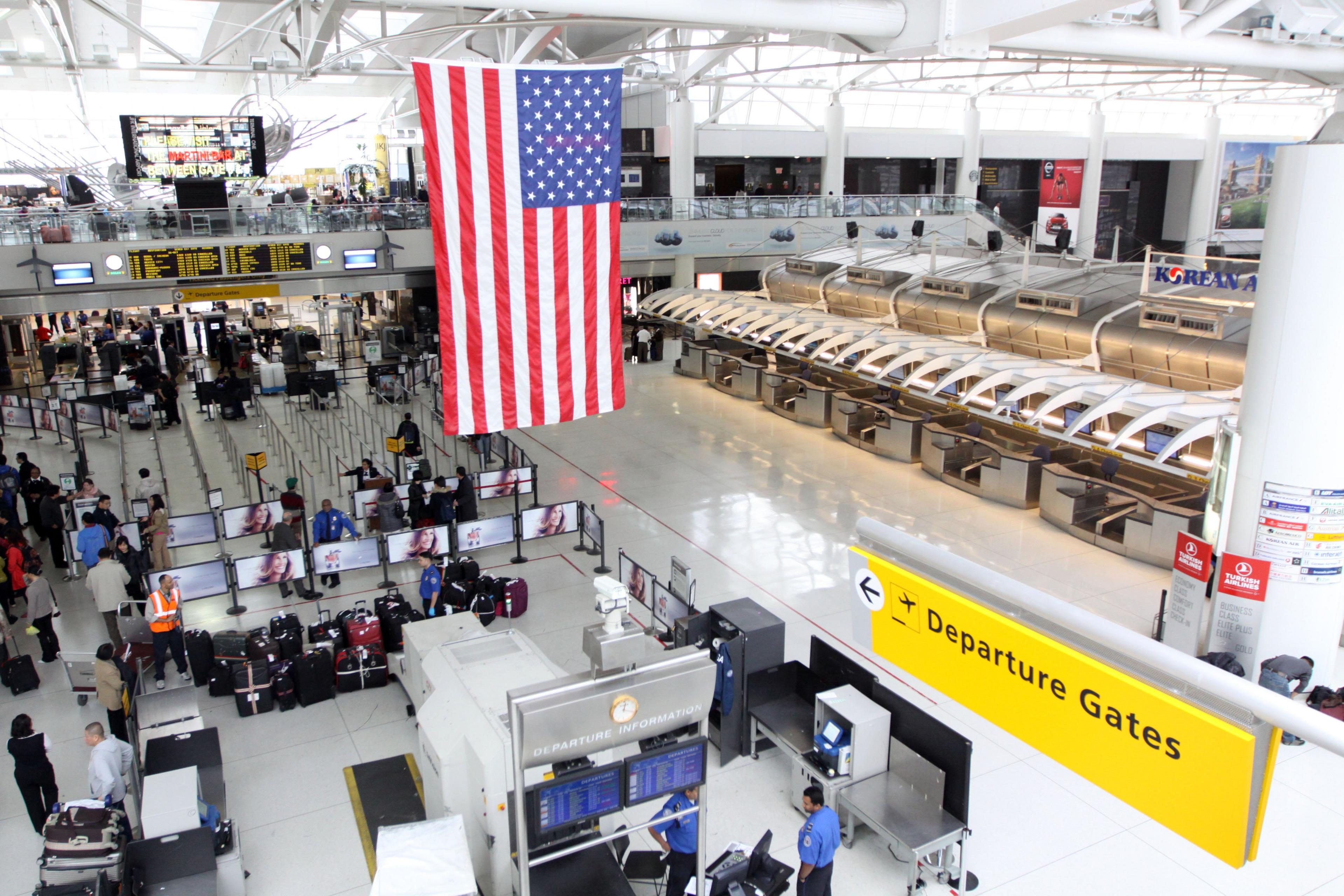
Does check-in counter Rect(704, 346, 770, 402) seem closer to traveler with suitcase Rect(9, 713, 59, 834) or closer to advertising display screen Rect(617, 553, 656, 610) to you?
advertising display screen Rect(617, 553, 656, 610)

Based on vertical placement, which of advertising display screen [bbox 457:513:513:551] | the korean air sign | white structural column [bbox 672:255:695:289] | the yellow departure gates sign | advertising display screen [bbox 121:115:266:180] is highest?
advertising display screen [bbox 121:115:266:180]

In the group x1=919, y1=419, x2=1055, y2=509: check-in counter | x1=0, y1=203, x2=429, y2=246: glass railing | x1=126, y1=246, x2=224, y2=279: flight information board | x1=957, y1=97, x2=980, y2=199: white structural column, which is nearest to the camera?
x1=919, y1=419, x2=1055, y2=509: check-in counter

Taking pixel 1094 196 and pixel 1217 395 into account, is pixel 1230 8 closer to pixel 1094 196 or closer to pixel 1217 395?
pixel 1217 395

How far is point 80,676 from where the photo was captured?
1140 centimetres

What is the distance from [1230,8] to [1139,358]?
9151 millimetres

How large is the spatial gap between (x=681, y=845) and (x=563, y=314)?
482 centimetres

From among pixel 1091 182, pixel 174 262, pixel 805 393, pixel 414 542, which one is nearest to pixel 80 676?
pixel 414 542

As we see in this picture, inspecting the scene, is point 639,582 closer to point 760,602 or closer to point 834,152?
point 760,602

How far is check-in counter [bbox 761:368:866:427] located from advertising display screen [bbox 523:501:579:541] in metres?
9.74

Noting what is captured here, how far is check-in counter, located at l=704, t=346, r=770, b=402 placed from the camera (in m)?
26.7

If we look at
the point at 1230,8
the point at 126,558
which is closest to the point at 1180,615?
the point at 1230,8

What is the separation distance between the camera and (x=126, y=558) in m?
13.5

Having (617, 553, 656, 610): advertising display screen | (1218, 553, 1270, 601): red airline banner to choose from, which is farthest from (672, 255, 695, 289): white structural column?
(1218, 553, 1270, 601): red airline banner

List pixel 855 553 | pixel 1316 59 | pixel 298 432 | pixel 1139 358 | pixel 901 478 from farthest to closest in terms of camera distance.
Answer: pixel 298 432 < pixel 901 478 < pixel 1139 358 < pixel 1316 59 < pixel 855 553
